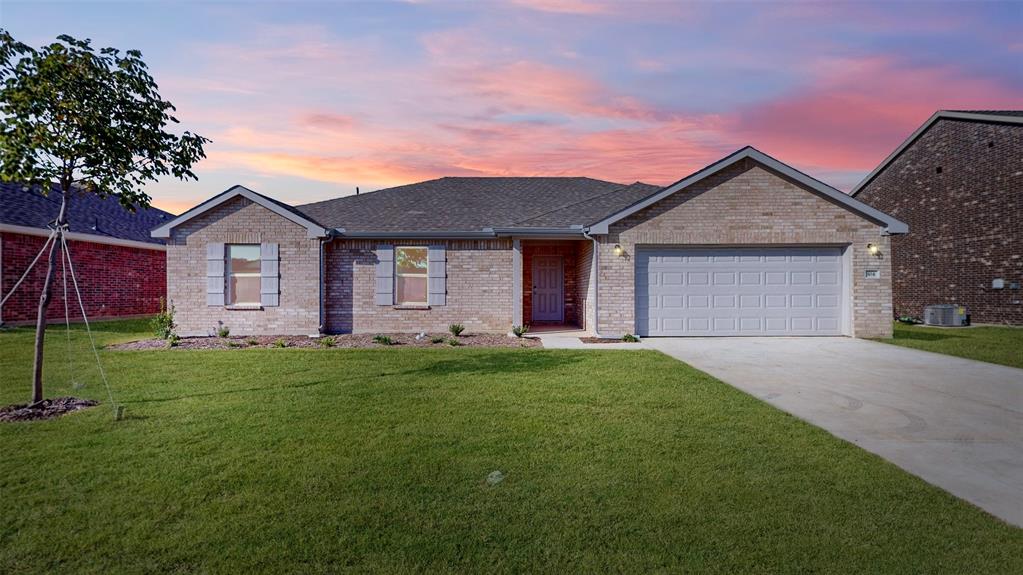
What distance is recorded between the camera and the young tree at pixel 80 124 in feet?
19.7

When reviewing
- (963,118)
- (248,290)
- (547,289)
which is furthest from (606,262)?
(248,290)

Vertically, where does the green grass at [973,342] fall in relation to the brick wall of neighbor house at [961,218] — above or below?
below

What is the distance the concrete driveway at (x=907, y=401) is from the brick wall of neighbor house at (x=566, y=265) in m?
5.62

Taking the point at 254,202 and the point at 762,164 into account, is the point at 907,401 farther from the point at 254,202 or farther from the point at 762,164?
the point at 254,202

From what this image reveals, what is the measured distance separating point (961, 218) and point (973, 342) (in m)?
9.85

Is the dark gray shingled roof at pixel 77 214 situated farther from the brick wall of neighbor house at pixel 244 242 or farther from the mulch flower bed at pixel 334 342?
the mulch flower bed at pixel 334 342

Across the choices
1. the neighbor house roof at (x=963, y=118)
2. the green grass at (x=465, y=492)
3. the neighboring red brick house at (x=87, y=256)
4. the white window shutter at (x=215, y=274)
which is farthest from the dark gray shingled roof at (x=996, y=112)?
the neighboring red brick house at (x=87, y=256)

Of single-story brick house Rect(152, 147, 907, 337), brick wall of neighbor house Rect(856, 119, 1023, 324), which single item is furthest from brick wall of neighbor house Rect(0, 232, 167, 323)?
brick wall of neighbor house Rect(856, 119, 1023, 324)

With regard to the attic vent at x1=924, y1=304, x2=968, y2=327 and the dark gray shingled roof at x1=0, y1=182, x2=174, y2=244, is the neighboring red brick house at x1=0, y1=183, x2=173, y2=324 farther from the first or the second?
the attic vent at x1=924, y1=304, x2=968, y2=327

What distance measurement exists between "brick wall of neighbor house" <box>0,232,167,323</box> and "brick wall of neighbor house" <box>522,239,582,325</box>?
1464 cm

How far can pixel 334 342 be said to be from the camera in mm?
12414

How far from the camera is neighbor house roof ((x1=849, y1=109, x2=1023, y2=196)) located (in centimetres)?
1889

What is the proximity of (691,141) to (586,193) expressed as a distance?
3.97m

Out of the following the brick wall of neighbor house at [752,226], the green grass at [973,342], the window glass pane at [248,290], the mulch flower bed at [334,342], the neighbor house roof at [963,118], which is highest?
the neighbor house roof at [963,118]
